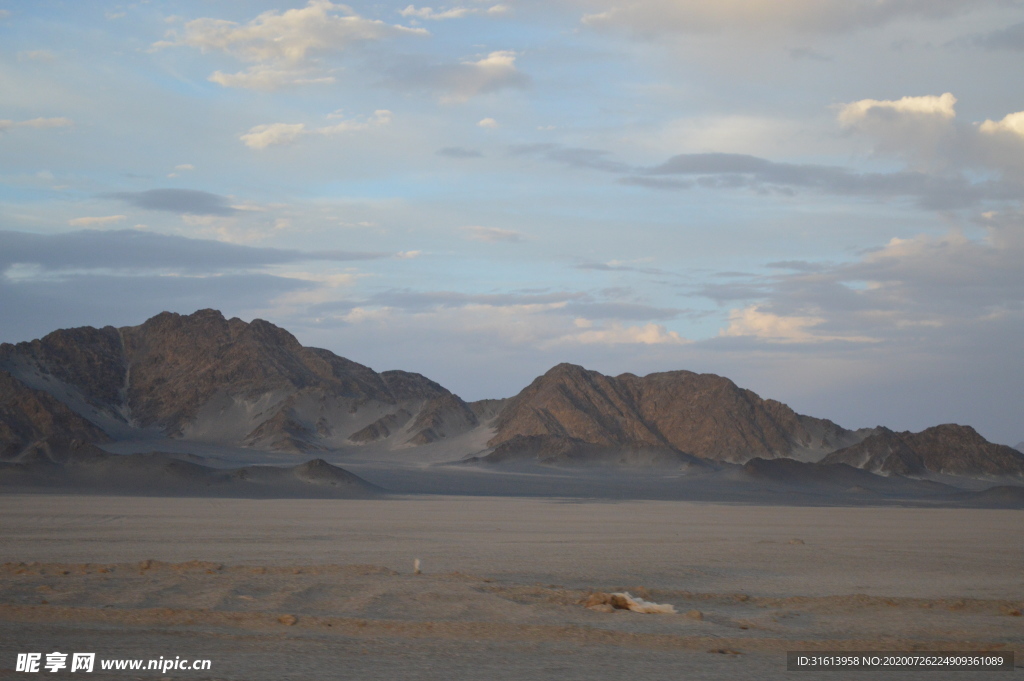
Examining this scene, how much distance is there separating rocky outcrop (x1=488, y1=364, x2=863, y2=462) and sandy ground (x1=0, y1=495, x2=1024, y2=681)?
9506 centimetres

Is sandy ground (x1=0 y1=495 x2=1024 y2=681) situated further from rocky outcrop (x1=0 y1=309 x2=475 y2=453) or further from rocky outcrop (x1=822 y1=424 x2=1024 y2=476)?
rocky outcrop (x1=0 y1=309 x2=475 y2=453)

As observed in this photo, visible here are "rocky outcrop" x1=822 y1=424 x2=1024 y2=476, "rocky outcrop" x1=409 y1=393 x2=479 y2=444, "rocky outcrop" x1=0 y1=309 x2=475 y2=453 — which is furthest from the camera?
"rocky outcrop" x1=0 y1=309 x2=475 y2=453

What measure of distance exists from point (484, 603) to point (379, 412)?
130 meters

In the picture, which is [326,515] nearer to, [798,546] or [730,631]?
[798,546]

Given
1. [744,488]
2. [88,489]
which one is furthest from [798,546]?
[744,488]

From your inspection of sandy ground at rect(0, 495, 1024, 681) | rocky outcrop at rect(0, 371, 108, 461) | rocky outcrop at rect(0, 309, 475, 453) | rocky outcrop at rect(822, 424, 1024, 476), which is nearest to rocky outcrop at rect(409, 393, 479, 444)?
rocky outcrop at rect(0, 309, 475, 453)

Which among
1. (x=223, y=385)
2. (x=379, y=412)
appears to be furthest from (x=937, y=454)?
(x=223, y=385)

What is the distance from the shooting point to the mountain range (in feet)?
378

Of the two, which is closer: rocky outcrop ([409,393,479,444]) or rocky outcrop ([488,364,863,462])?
rocky outcrop ([488,364,863,462])

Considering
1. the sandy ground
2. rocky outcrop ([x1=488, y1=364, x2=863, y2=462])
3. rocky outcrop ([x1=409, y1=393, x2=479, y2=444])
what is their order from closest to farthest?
the sandy ground → rocky outcrop ([x1=488, y1=364, x2=863, y2=462]) → rocky outcrop ([x1=409, y1=393, x2=479, y2=444])

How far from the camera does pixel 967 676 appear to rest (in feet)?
35.3

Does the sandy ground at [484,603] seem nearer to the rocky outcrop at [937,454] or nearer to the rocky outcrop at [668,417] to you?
the rocky outcrop at [937,454]

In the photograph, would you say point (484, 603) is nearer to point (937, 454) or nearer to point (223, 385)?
point (937, 454)

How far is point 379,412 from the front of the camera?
467ft
